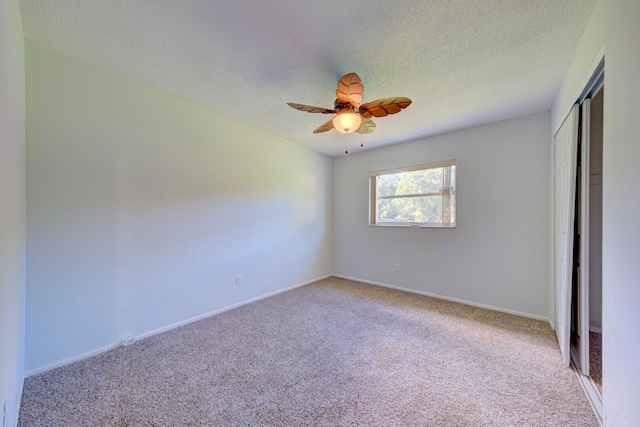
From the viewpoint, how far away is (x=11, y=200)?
1.26 metres

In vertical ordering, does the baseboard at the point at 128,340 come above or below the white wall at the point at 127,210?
below

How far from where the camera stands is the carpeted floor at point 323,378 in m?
1.42

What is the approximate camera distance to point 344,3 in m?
1.38

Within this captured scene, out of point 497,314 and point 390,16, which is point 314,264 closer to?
point 497,314

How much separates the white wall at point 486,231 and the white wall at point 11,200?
3811 millimetres

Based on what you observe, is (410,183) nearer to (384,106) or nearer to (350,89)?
(384,106)

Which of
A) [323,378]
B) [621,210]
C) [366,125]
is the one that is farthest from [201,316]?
[621,210]

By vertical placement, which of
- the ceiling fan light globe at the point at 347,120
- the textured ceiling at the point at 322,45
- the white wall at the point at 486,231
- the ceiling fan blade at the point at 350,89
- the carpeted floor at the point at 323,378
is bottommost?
the carpeted floor at the point at 323,378

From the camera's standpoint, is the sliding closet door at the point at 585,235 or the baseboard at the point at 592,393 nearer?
the baseboard at the point at 592,393

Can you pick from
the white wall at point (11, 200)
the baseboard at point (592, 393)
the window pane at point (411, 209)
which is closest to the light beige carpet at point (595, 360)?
the baseboard at point (592, 393)

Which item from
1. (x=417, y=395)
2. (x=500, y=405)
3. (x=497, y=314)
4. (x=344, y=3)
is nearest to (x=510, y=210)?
(x=497, y=314)

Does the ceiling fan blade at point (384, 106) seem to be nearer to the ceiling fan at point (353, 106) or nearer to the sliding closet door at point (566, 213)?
the ceiling fan at point (353, 106)

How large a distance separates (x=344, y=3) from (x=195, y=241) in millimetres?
2510

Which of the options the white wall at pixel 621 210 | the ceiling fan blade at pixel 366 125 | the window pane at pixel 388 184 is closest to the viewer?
the white wall at pixel 621 210
